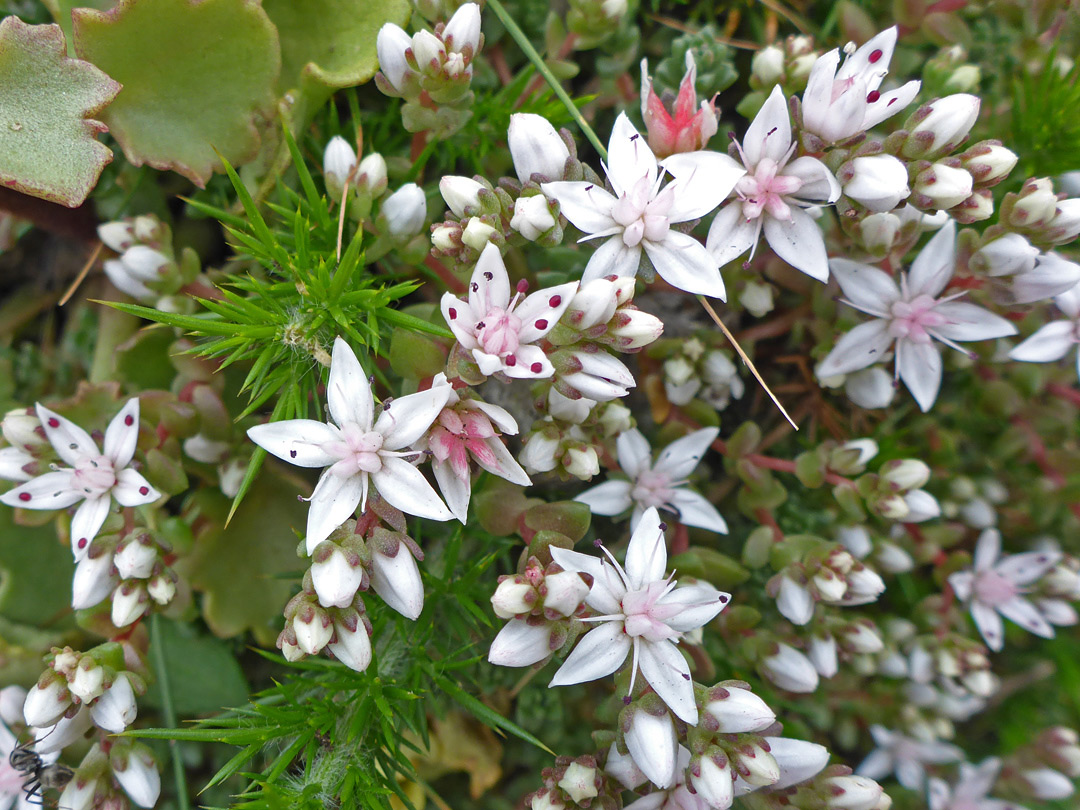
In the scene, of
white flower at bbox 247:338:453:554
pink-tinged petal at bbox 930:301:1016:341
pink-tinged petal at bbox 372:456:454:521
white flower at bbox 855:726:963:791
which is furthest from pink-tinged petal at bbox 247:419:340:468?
white flower at bbox 855:726:963:791

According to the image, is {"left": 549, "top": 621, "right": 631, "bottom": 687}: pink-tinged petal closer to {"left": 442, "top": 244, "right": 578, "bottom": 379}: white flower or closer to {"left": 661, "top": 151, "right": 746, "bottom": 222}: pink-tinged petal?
{"left": 442, "top": 244, "right": 578, "bottom": 379}: white flower

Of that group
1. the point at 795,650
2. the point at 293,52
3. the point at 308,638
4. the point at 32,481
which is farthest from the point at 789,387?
the point at 32,481

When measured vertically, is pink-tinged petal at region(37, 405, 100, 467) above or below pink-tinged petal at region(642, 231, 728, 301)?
below

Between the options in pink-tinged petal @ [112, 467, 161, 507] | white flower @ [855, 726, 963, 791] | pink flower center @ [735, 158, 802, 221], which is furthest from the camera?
white flower @ [855, 726, 963, 791]

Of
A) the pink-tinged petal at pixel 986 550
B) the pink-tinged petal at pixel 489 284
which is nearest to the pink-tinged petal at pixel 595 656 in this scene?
the pink-tinged petal at pixel 489 284

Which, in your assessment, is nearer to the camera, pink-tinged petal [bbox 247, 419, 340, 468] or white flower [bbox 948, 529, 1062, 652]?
pink-tinged petal [bbox 247, 419, 340, 468]

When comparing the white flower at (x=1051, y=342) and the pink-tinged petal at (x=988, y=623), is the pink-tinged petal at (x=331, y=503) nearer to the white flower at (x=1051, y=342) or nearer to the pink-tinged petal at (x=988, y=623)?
the white flower at (x=1051, y=342)

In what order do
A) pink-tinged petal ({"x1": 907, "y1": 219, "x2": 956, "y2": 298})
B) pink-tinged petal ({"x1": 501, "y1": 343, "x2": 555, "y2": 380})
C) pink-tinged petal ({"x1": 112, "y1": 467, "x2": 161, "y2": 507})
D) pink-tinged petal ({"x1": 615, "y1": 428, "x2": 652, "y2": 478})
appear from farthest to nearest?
pink-tinged petal ({"x1": 615, "y1": 428, "x2": 652, "y2": 478}) < pink-tinged petal ({"x1": 907, "y1": 219, "x2": 956, "y2": 298}) < pink-tinged petal ({"x1": 112, "y1": 467, "x2": 161, "y2": 507}) < pink-tinged petal ({"x1": 501, "y1": 343, "x2": 555, "y2": 380})

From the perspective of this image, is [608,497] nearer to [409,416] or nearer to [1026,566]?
[409,416]
